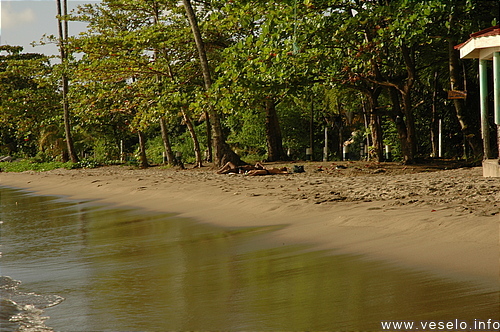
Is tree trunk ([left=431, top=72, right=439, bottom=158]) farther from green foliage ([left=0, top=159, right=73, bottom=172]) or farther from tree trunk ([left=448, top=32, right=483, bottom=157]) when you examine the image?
green foliage ([left=0, top=159, right=73, bottom=172])

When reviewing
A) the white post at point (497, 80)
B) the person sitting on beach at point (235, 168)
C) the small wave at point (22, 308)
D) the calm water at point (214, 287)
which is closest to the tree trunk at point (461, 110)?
the white post at point (497, 80)

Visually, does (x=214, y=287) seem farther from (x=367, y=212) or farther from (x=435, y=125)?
(x=435, y=125)

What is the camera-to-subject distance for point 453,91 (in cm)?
1348

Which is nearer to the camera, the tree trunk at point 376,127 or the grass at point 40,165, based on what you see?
the tree trunk at point 376,127

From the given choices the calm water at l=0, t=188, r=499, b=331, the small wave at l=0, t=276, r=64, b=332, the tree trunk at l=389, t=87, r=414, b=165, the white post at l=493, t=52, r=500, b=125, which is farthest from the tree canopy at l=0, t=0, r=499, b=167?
the small wave at l=0, t=276, r=64, b=332

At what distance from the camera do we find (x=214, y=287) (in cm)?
439

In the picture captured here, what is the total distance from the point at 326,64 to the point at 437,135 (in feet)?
25.4

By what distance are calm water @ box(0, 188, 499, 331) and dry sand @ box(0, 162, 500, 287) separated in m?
0.37

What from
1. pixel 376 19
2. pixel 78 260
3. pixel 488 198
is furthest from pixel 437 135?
pixel 78 260

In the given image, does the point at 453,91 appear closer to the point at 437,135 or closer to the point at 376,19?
the point at 376,19

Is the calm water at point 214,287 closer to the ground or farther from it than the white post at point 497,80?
closer to the ground

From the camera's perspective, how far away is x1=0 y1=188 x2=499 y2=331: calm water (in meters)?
3.50

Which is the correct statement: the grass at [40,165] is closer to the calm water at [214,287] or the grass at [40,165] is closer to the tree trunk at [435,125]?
the tree trunk at [435,125]

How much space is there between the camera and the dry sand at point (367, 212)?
193 inches
